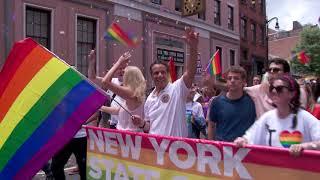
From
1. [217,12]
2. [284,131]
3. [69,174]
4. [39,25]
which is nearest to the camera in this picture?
[284,131]

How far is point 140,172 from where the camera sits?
413 centimetres

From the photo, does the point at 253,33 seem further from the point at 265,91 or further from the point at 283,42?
the point at 283,42

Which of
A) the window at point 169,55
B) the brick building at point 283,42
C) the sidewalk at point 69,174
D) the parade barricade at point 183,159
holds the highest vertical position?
the brick building at point 283,42

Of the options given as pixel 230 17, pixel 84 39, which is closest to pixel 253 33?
pixel 230 17

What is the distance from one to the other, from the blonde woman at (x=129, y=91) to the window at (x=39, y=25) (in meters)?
11.8

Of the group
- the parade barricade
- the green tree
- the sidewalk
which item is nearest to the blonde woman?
the parade barricade

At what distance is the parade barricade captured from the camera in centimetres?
321

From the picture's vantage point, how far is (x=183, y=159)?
381 cm

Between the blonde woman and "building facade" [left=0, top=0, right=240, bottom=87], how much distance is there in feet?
34.9

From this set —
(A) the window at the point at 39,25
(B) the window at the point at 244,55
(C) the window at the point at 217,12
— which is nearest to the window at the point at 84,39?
(A) the window at the point at 39,25

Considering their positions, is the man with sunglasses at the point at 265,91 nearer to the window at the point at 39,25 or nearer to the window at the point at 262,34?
the window at the point at 39,25

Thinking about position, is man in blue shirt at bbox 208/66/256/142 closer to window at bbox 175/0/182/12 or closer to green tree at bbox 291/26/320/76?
window at bbox 175/0/182/12

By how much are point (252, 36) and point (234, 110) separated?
33.5 metres

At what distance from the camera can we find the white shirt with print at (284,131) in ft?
11.0
